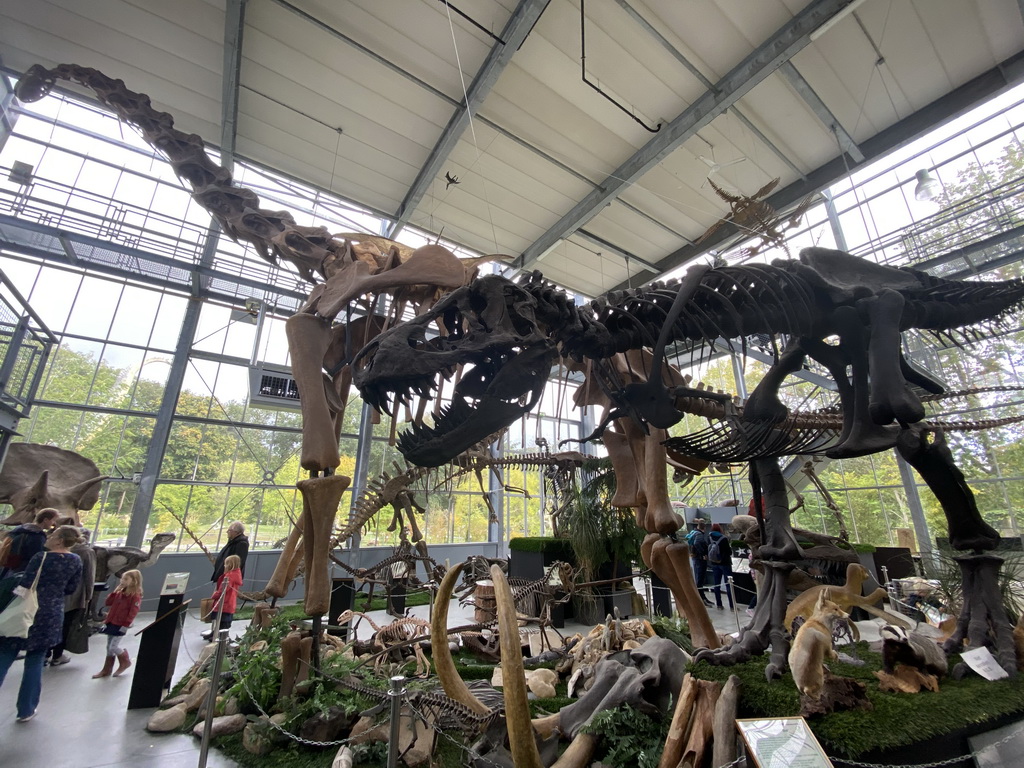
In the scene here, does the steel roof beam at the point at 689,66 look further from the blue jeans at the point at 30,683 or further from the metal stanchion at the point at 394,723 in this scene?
the blue jeans at the point at 30,683

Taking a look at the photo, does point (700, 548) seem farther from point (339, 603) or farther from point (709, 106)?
point (709, 106)

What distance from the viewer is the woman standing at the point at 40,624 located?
3312mm

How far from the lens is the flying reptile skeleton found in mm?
2195

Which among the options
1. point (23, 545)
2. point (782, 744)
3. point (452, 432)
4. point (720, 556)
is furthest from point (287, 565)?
point (720, 556)

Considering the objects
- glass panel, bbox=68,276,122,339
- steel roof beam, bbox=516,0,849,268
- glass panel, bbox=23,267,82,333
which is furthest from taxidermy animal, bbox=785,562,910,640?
glass panel, bbox=23,267,82,333

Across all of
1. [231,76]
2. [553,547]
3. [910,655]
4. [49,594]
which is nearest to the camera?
[910,655]

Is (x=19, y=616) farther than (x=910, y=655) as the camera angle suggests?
Yes

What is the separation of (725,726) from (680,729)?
208mm

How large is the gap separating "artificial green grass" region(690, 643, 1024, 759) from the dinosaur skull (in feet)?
5.54

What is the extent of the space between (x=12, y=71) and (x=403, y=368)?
38.4 ft

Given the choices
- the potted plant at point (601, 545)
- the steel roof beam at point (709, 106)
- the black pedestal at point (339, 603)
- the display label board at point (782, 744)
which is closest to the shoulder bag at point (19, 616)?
the black pedestal at point (339, 603)

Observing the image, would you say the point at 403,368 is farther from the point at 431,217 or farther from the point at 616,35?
the point at 431,217

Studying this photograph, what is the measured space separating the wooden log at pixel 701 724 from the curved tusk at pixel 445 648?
848 millimetres

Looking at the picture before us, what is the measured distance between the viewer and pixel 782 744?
159 cm
